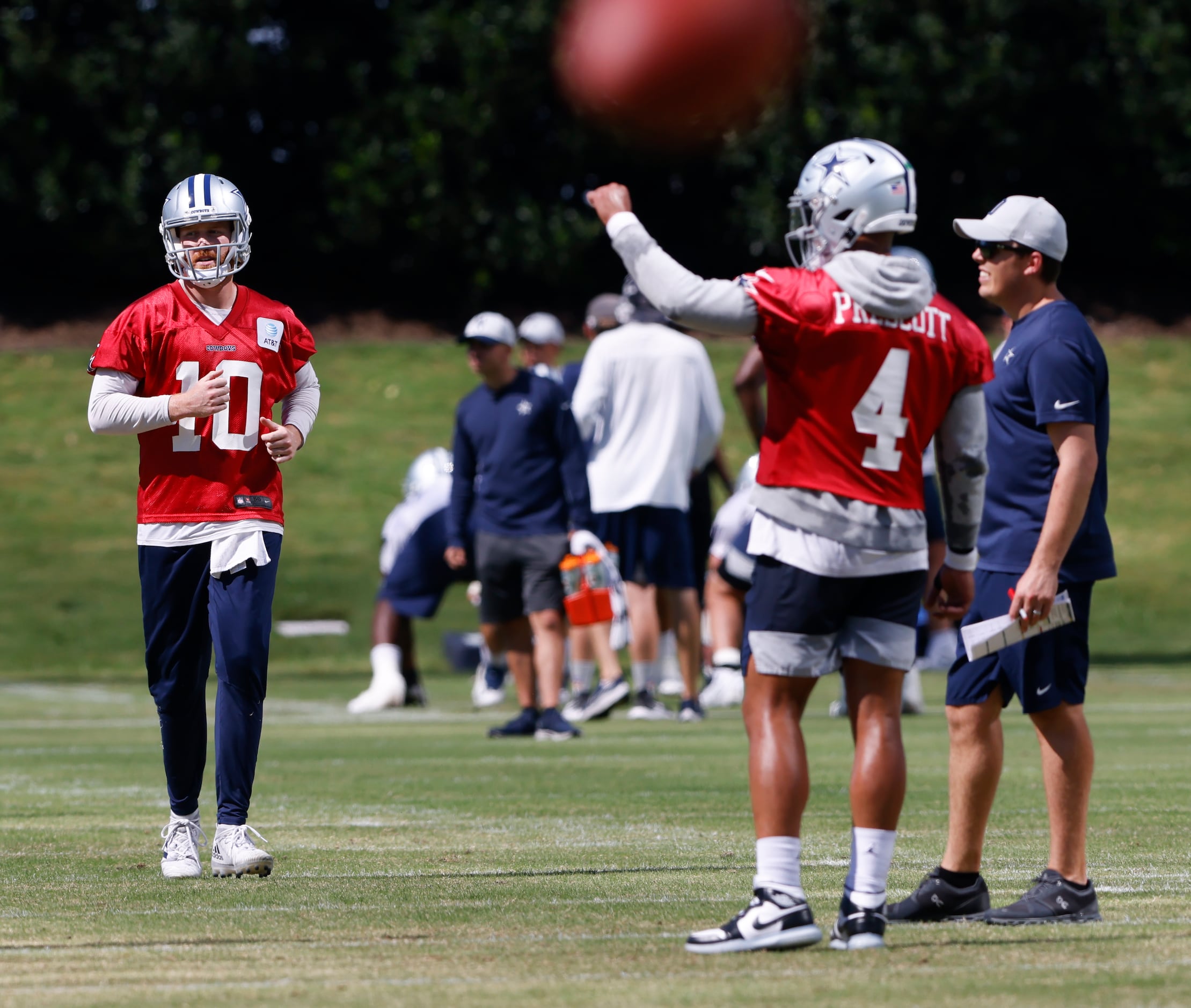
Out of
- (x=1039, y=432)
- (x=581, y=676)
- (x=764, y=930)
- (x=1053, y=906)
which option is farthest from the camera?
(x=581, y=676)

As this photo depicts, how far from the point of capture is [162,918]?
4957mm

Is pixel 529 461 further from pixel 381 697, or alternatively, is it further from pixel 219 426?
pixel 219 426

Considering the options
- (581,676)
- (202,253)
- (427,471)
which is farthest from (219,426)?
(427,471)

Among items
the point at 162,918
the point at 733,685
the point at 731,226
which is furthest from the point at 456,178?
the point at 162,918

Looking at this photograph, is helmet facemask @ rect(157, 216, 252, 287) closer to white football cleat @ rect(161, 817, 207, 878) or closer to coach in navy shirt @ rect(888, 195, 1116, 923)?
white football cleat @ rect(161, 817, 207, 878)

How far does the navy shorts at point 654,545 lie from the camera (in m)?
11.6

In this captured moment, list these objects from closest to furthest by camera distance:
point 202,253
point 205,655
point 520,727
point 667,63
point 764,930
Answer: point 764,930, point 202,253, point 205,655, point 667,63, point 520,727

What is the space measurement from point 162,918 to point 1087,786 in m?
2.32

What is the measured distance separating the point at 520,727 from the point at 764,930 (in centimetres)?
638

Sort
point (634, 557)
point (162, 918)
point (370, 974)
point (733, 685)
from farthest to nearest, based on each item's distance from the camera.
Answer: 1. point (733, 685)
2. point (634, 557)
3. point (162, 918)
4. point (370, 974)

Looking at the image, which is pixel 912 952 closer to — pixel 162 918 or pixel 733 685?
pixel 162 918

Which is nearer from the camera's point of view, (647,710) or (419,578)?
(647,710)

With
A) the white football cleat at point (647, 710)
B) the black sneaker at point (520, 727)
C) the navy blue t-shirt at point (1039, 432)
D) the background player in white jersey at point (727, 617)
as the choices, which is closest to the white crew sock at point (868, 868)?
the navy blue t-shirt at point (1039, 432)

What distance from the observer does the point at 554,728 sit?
10.5 meters
